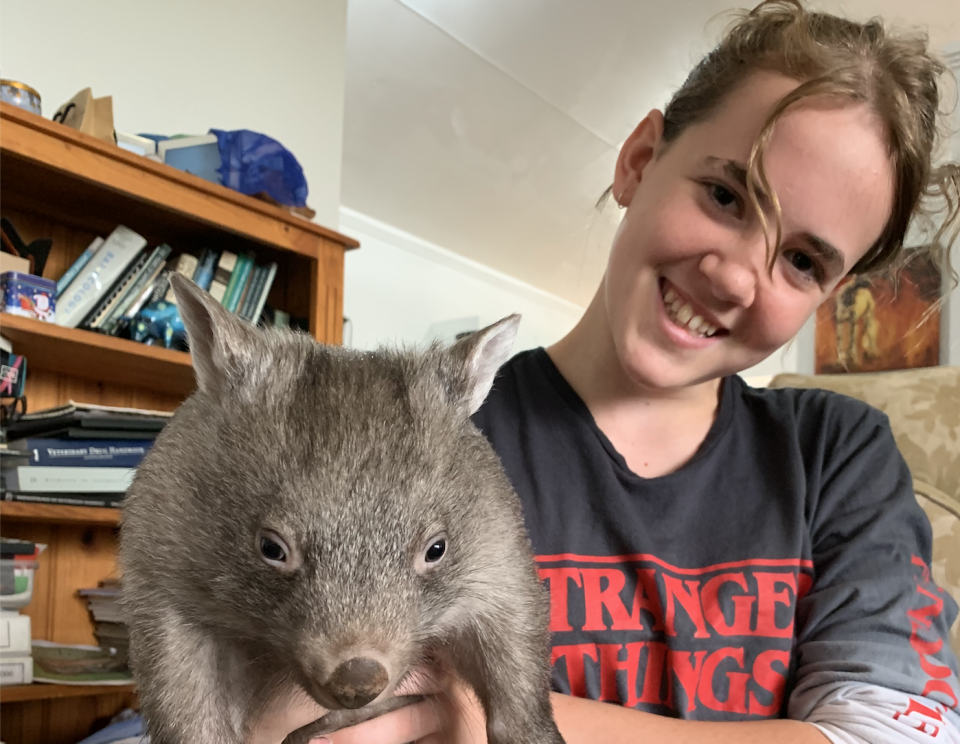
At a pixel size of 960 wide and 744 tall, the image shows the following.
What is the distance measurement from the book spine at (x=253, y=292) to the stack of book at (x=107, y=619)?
1.04 m

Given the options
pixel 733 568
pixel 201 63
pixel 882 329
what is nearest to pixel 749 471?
pixel 733 568

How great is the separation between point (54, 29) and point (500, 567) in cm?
272

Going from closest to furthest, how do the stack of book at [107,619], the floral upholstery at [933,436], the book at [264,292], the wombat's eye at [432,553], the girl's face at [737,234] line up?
1. the wombat's eye at [432,553]
2. the girl's face at [737,234]
3. the floral upholstery at [933,436]
4. the stack of book at [107,619]
5. the book at [264,292]

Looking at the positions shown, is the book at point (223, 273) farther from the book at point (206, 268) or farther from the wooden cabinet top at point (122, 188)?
the wooden cabinet top at point (122, 188)

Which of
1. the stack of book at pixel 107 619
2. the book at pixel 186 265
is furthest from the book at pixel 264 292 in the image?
the stack of book at pixel 107 619

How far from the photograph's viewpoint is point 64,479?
2.27 metres

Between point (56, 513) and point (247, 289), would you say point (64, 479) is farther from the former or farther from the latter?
point (247, 289)

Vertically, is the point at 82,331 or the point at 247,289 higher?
the point at 247,289

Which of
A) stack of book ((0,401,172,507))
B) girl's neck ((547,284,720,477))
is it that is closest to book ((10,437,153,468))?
stack of book ((0,401,172,507))

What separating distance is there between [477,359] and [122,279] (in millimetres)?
1900

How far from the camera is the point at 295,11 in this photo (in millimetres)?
3473

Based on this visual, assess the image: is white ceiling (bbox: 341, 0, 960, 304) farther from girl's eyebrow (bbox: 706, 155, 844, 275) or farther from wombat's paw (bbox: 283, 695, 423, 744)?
wombat's paw (bbox: 283, 695, 423, 744)

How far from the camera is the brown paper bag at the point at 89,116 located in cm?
220

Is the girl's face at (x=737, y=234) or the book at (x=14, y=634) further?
the book at (x=14, y=634)
